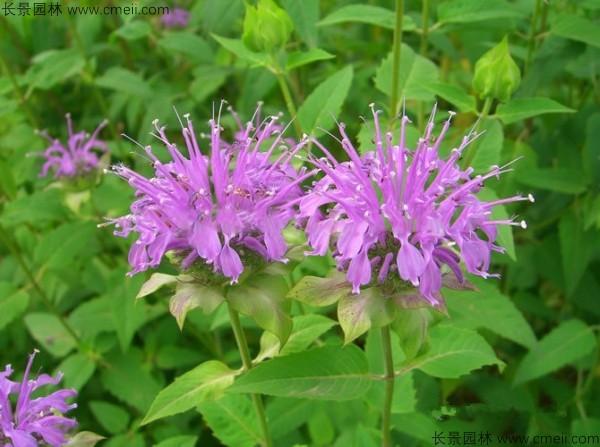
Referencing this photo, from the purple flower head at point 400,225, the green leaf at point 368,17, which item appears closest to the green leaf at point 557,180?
the green leaf at point 368,17

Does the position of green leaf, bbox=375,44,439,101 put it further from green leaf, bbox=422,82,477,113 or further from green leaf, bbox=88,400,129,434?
green leaf, bbox=88,400,129,434

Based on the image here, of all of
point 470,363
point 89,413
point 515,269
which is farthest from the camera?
point 89,413

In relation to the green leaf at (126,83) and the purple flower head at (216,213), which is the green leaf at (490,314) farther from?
the green leaf at (126,83)

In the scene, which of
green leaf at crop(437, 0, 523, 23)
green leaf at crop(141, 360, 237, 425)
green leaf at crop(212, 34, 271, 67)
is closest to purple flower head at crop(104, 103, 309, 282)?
green leaf at crop(141, 360, 237, 425)

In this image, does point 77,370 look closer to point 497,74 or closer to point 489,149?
point 489,149

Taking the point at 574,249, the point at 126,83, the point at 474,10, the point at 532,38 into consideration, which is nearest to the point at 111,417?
the point at 126,83

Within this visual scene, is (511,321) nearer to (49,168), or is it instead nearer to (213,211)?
(213,211)

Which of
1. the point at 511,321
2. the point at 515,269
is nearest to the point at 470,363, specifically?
the point at 511,321
